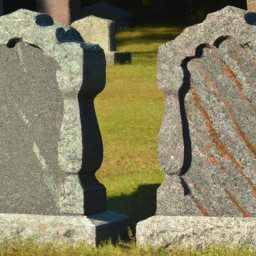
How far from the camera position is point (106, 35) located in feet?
46.8

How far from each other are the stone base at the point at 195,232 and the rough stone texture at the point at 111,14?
866 inches

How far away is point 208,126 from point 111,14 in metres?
22.4

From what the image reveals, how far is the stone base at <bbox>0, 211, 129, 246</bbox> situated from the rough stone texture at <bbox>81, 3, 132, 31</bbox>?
71.3ft

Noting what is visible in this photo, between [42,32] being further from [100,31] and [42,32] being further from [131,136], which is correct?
[100,31]

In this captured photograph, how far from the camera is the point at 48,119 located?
4.68m

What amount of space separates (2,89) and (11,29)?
56 cm

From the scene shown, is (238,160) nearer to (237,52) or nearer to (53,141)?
(237,52)

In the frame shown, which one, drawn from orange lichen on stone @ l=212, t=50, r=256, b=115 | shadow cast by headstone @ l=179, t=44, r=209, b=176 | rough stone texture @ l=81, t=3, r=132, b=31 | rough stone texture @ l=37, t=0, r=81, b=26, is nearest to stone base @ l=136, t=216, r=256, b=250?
shadow cast by headstone @ l=179, t=44, r=209, b=176

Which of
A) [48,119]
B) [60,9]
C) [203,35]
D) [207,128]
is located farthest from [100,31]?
[207,128]

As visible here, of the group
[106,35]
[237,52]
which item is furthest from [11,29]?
[106,35]

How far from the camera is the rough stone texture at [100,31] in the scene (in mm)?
14250

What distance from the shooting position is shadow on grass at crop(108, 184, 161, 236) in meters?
5.65

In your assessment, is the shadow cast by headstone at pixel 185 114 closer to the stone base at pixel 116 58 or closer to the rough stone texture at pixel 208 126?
the rough stone texture at pixel 208 126

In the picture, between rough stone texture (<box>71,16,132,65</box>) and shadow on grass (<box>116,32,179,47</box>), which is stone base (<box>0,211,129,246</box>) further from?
shadow on grass (<box>116,32,179,47</box>)
